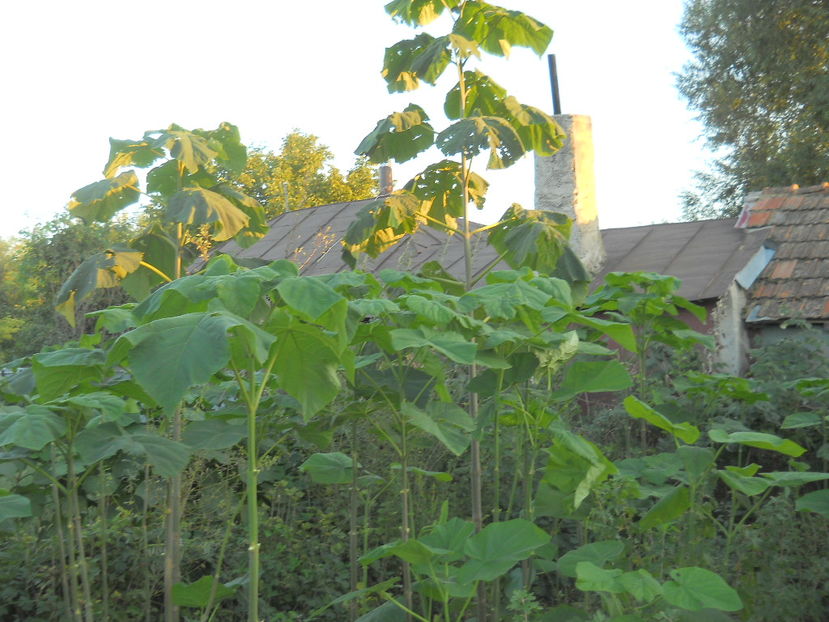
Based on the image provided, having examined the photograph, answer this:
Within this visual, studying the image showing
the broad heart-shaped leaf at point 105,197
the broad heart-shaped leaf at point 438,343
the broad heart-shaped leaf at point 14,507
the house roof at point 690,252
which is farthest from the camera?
the house roof at point 690,252

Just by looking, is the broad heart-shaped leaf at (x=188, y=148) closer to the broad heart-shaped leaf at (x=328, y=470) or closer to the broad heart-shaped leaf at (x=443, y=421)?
the broad heart-shaped leaf at (x=328, y=470)

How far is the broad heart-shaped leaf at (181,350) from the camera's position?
2.54 meters

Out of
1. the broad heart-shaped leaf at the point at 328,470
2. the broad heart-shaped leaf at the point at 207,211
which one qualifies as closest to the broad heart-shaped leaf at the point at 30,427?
the broad heart-shaped leaf at the point at 328,470

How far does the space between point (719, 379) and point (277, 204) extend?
26.2 metres

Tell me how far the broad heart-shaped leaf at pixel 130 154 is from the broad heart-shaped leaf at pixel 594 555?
9.22 feet

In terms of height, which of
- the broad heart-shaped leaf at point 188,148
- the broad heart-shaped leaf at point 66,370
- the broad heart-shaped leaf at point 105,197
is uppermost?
the broad heart-shaped leaf at point 188,148

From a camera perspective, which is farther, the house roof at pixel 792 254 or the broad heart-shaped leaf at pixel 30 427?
the house roof at pixel 792 254

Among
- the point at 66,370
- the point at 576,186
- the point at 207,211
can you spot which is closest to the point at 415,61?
the point at 207,211

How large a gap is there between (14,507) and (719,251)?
24.8 ft

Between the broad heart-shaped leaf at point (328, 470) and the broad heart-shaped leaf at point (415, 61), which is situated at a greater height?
the broad heart-shaped leaf at point (415, 61)

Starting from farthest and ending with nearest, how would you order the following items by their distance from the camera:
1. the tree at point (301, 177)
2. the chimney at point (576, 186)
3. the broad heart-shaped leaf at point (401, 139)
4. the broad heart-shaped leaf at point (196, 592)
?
1. the tree at point (301, 177)
2. the chimney at point (576, 186)
3. the broad heart-shaped leaf at point (401, 139)
4. the broad heart-shaped leaf at point (196, 592)

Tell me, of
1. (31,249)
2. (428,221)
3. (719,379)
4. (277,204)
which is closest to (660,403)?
(719,379)

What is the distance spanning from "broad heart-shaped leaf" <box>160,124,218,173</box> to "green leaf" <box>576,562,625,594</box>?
269 cm

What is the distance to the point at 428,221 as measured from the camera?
18.2 ft
